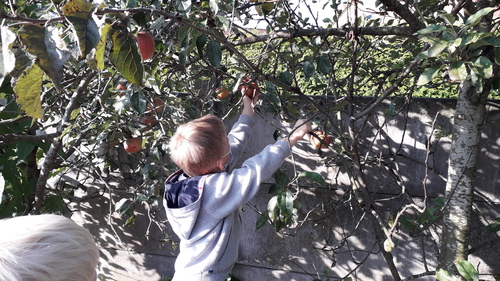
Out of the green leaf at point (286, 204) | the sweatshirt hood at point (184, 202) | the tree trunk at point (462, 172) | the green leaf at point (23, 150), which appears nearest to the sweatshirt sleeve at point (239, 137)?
the sweatshirt hood at point (184, 202)

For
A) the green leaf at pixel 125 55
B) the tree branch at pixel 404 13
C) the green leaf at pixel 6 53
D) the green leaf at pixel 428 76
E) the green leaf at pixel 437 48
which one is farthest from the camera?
the tree branch at pixel 404 13

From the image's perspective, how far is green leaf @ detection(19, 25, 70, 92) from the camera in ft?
2.70

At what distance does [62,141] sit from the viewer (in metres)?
2.29

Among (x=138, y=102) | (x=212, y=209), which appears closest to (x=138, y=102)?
(x=138, y=102)

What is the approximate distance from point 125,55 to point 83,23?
22 cm

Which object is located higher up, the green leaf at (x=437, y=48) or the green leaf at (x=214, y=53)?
the green leaf at (x=437, y=48)

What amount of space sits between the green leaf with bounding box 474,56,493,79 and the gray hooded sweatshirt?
29.9 inches

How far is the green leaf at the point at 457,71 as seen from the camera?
138cm

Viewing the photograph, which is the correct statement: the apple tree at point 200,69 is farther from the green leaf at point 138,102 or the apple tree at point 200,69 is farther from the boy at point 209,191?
the boy at point 209,191

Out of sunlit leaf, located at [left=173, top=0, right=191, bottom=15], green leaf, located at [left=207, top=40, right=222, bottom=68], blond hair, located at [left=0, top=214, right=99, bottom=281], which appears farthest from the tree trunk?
blond hair, located at [left=0, top=214, right=99, bottom=281]

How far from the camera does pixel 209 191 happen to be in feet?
5.79

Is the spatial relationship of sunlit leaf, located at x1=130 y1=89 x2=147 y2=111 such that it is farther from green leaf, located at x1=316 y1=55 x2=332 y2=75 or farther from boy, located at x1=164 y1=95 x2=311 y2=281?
green leaf, located at x1=316 y1=55 x2=332 y2=75

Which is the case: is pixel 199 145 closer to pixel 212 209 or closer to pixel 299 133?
pixel 212 209

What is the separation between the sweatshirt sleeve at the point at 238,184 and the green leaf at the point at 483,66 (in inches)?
29.9
